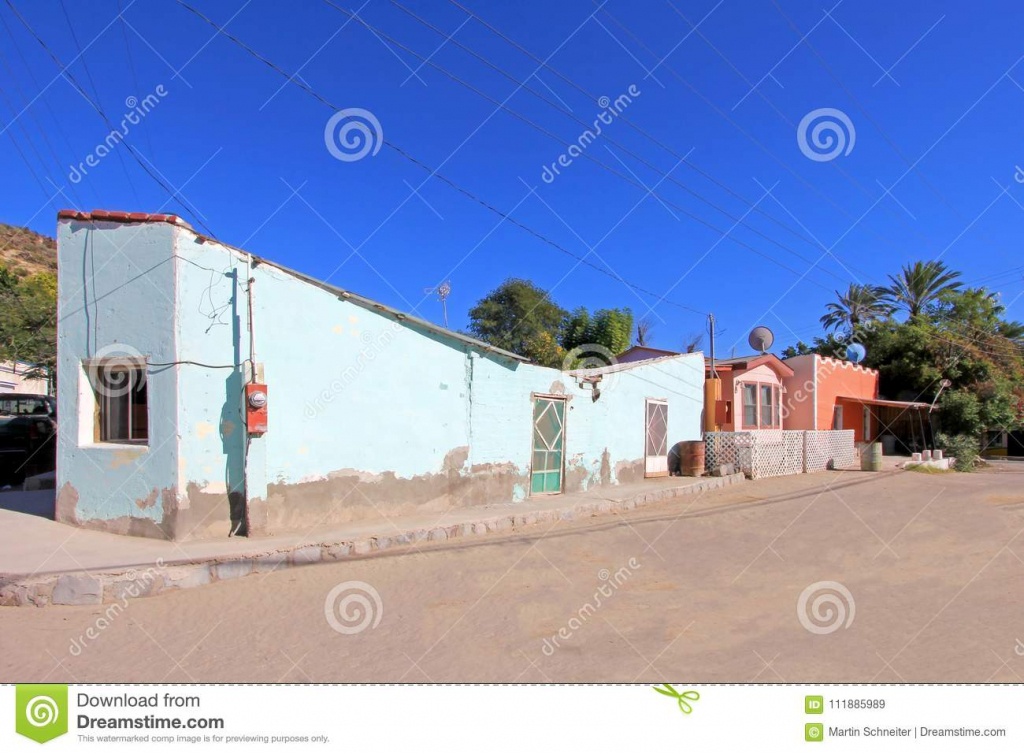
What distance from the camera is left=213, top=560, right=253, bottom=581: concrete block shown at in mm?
6438

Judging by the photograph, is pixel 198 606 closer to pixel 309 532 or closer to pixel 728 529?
pixel 309 532

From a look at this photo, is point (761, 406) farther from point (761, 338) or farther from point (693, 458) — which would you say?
point (693, 458)

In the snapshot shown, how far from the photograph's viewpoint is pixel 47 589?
574cm

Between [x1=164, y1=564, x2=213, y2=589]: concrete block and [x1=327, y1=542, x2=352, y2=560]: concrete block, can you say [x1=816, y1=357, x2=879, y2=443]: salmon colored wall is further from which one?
[x1=164, y1=564, x2=213, y2=589]: concrete block

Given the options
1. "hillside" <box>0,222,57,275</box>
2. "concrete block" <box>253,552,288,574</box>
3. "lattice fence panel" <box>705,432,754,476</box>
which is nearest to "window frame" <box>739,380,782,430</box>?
"lattice fence panel" <box>705,432,754,476</box>

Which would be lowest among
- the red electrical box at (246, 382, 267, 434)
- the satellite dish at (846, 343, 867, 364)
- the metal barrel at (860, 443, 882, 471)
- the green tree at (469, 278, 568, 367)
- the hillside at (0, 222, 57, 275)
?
the metal barrel at (860, 443, 882, 471)

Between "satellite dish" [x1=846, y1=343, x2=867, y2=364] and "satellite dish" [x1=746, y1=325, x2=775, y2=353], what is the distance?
557 cm

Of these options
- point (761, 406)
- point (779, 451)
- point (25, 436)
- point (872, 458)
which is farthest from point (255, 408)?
point (872, 458)

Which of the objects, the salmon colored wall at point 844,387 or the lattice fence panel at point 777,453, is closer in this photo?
Answer: the lattice fence panel at point 777,453

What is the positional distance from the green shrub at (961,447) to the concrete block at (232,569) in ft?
80.2

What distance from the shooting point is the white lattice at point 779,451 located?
16.8 metres

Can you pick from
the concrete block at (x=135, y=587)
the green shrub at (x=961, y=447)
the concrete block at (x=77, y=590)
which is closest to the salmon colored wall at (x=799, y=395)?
the green shrub at (x=961, y=447)

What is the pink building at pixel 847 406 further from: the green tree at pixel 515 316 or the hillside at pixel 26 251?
the hillside at pixel 26 251
